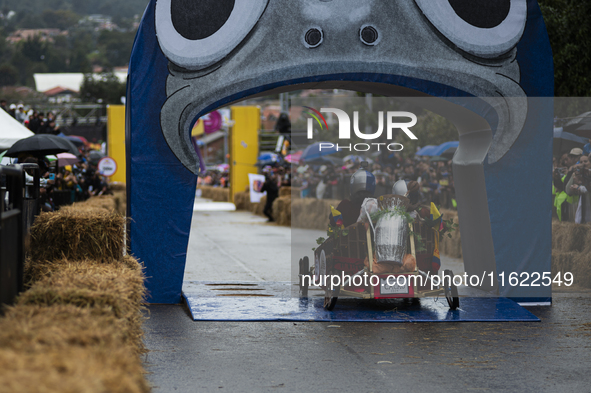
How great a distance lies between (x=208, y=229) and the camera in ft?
80.6

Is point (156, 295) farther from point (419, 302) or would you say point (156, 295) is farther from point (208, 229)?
point (208, 229)

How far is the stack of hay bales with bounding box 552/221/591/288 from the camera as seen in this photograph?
11.4 metres

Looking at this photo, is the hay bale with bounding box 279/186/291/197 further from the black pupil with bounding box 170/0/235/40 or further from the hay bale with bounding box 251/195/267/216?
the black pupil with bounding box 170/0/235/40

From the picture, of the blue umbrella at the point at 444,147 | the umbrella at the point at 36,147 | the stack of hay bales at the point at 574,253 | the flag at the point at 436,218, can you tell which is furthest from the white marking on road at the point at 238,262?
the blue umbrella at the point at 444,147

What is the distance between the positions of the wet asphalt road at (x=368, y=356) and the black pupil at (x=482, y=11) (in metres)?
4.12

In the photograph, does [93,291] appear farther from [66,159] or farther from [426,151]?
[426,151]

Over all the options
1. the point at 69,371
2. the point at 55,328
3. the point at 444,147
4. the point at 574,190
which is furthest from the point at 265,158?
the point at 69,371

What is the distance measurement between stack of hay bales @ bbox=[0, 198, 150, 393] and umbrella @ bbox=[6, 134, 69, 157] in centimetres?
729

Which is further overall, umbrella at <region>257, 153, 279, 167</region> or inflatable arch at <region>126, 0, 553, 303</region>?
umbrella at <region>257, 153, 279, 167</region>

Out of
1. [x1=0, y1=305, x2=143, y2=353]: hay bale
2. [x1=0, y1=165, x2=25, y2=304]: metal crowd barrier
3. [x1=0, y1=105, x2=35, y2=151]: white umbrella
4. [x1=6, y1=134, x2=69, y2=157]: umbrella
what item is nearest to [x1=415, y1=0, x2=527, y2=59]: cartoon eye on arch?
[x1=0, y1=165, x2=25, y2=304]: metal crowd barrier

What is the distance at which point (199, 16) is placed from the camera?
951cm

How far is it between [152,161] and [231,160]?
96.2 feet

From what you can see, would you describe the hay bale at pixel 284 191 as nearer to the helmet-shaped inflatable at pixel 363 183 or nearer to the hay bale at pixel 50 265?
the helmet-shaped inflatable at pixel 363 183

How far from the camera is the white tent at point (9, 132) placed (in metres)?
15.4
